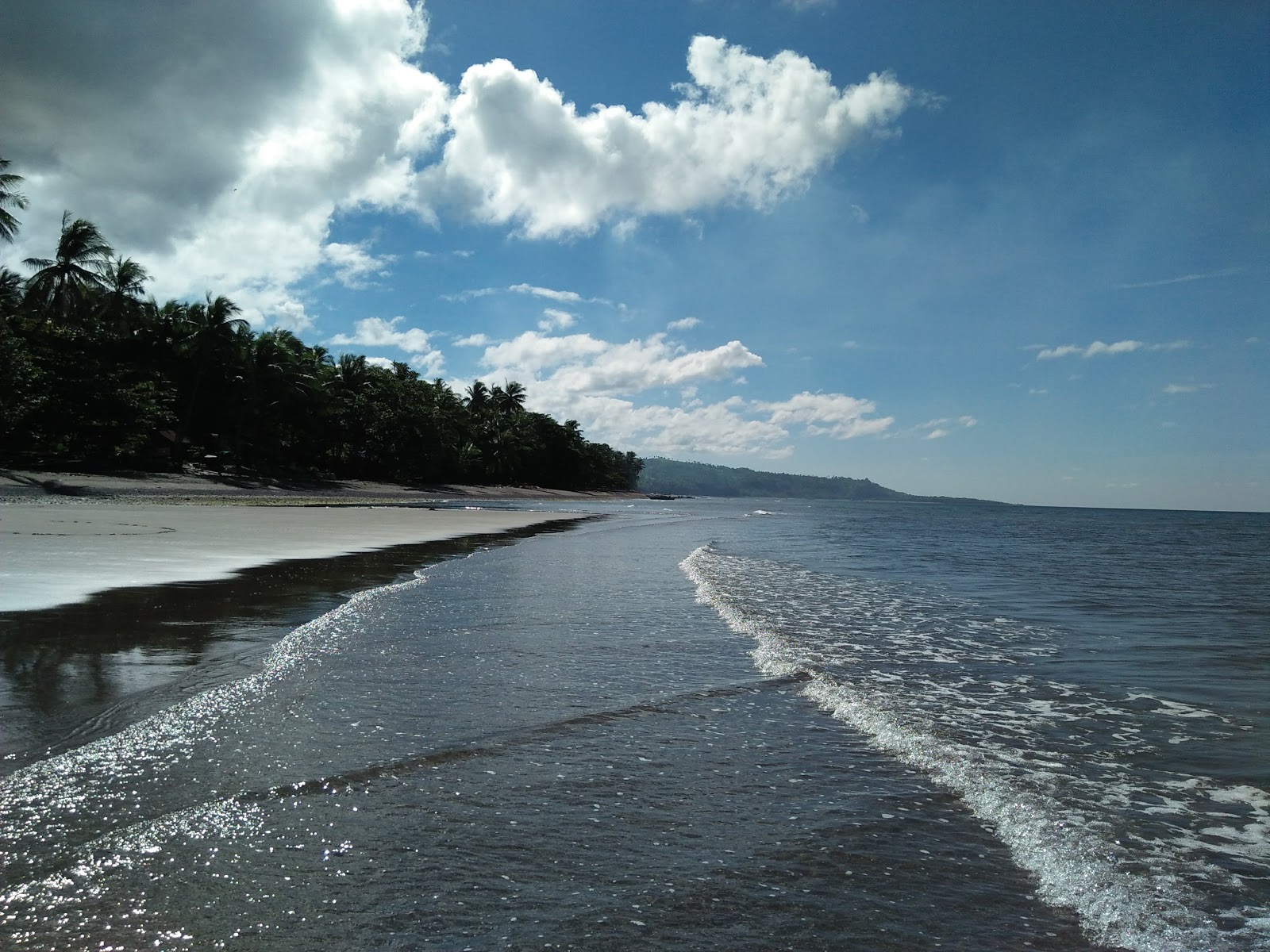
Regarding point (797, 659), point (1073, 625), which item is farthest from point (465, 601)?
point (1073, 625)

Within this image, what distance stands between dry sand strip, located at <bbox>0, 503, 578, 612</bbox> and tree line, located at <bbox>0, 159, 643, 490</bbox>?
14448 mm

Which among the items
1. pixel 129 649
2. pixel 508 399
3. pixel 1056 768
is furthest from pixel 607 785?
pixel 508 399

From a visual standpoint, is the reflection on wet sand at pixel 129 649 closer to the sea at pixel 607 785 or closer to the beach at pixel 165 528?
the sea at pixel 607 785

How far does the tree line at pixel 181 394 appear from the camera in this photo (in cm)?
3762

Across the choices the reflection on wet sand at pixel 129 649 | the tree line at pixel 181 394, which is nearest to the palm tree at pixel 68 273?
the tree line at pixel 181 394

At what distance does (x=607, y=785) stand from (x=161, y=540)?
1529 centimetres

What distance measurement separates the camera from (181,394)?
167 ft

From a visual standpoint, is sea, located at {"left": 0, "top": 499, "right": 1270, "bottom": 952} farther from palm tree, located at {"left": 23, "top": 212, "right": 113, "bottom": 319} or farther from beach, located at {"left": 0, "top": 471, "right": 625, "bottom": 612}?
palm tree, located at {"left": 23, "top": 212, "right": 113, "bottom": 319}

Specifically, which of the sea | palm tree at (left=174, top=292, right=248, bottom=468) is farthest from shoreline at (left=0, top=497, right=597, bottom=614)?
palm tree at (left=174, top=292, right=248, bottom=468)

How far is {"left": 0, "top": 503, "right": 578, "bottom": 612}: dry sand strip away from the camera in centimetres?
967

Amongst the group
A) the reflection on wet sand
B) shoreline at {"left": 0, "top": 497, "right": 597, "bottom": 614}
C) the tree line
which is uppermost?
the tree line

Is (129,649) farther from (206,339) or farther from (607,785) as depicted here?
(206,339)

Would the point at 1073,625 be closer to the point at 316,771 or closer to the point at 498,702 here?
the point at 498,702

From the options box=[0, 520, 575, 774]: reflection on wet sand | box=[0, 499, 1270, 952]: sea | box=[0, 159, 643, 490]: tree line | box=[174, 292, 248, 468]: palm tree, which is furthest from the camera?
box=[174, 292, 248, 468]: palm tree
